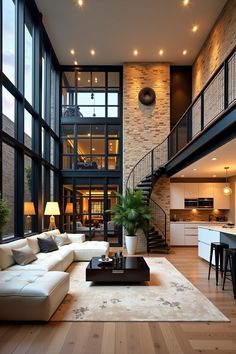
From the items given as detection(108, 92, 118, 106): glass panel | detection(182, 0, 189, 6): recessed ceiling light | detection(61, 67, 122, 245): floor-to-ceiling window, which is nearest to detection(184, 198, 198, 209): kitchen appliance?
detection(61, 67, 122, 245): floor-to-ceiling window

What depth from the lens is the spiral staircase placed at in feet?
22.5

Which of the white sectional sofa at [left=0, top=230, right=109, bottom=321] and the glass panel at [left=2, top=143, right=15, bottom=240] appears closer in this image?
the white sectional sofa at [left=0, top=230, right=109, bottom=321]

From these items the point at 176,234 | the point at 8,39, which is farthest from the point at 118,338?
the point at 176,234

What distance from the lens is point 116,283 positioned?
5.40 metres

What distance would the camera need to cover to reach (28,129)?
7.59 meters

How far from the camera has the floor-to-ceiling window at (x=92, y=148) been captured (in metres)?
11.0

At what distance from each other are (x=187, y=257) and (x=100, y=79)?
25.5 feet

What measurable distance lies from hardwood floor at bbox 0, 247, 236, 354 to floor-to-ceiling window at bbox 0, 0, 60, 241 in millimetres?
2929

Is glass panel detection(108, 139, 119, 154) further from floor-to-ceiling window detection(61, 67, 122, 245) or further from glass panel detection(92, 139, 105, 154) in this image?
glass panel detection(92, 139, 105, 154)

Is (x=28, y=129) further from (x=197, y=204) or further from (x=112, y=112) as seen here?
(x=197, y=204)

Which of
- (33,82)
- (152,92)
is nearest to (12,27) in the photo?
(33,82)

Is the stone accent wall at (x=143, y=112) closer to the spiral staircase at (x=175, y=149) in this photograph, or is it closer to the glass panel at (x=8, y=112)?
the spiral staircase at (x=175, y=149)

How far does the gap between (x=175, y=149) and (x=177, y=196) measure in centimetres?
222

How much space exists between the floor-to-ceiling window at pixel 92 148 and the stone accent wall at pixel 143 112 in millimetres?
415
